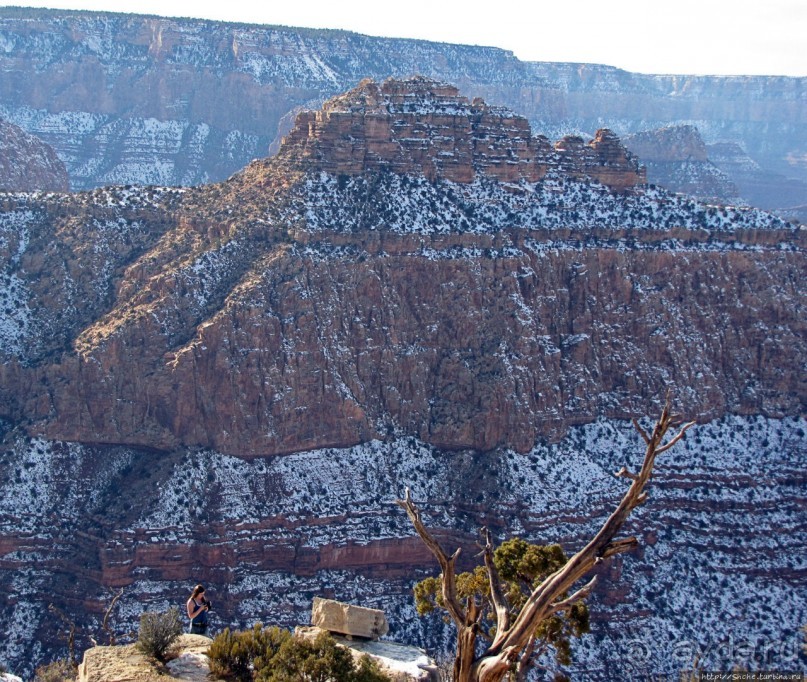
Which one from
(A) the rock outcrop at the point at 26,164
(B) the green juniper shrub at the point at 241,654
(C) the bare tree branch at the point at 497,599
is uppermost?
(A) the rock outcrop at the point at 26,164

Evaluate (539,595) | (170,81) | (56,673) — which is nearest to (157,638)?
(539,595)

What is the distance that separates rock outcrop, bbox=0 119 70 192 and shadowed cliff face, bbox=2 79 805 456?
3042 cm

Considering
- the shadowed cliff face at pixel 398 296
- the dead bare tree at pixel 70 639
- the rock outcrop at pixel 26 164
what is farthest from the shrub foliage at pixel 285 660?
the rock outcrop at pixel 26 164

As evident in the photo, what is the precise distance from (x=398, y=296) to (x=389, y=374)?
476cm

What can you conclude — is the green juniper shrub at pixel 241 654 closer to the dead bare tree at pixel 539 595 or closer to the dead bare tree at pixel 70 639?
the dead bare tree at pixel 539 595

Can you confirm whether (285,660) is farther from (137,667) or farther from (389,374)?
(389,374)

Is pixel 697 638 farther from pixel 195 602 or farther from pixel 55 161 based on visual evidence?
pixel 55 161

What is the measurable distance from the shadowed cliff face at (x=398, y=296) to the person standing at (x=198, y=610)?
97.2ft

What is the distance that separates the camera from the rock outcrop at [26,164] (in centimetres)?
10319

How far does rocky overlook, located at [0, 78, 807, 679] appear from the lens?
6081cm

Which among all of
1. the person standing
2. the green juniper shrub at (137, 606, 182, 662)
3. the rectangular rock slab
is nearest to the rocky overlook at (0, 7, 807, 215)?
the person standing

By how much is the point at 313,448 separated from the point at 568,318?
59.5 ft

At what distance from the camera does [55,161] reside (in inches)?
4473

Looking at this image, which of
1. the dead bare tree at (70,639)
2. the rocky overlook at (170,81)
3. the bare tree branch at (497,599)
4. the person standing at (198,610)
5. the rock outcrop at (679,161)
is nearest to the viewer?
the bare tree branch at (497,599)
